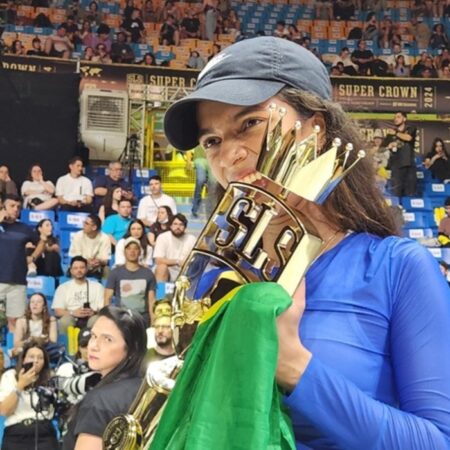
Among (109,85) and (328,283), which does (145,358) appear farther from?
(109,85)

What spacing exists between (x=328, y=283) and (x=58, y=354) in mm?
4448

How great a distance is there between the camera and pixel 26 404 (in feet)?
13.6

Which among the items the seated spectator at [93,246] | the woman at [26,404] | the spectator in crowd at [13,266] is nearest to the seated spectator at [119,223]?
the seated spectator at [93,246]

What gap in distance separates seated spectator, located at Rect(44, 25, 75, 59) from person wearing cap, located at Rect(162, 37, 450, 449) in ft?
32.5

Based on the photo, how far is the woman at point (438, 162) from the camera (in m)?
9.95

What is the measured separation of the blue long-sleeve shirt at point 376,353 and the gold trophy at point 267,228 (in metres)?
0.07

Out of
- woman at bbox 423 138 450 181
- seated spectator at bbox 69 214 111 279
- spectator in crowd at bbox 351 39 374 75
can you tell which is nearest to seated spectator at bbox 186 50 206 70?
spectator in crowd at bbox 351 39 374 75

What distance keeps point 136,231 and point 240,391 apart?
5.98m

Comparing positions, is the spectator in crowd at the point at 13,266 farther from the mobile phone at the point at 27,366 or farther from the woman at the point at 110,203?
the mobile phone at the point at 27,366

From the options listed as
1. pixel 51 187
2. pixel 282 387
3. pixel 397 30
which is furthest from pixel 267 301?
pixel 397 30

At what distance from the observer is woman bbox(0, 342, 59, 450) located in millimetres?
3980

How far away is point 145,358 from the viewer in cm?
260

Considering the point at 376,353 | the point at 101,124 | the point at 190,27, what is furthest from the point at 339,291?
the point at 190,27

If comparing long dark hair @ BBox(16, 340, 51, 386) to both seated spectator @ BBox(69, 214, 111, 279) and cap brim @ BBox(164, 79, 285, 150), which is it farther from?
cap brim @ BBox(164, 79, 285, 150)
